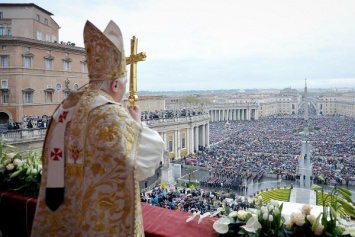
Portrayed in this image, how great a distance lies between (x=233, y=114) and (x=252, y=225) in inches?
3577

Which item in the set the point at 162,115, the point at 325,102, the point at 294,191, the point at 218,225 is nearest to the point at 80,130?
the point at 218,225

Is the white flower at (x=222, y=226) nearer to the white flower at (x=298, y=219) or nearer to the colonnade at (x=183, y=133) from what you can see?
the white flower at (x=298, y=219)

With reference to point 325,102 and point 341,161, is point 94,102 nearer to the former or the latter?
point 341,161

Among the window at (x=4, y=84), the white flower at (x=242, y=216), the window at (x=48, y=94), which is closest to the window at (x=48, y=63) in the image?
the window at (x=48, y=94)

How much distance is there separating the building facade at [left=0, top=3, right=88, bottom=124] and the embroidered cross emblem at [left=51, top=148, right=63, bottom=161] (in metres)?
19.6

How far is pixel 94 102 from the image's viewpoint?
99.3 inches

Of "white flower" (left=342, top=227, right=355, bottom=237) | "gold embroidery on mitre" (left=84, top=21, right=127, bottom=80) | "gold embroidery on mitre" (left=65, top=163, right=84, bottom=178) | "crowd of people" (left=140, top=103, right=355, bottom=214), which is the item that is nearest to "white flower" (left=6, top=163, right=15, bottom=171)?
"gold embroidery on mitre" (left=65, top=163, right=84, bottom=178)

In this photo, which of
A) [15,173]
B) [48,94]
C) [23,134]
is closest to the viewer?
[15,173]

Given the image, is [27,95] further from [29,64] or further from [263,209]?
[263,209]

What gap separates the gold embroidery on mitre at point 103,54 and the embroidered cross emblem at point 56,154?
1.99 ft

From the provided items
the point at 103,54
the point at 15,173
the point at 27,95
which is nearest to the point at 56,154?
the point at 103,54

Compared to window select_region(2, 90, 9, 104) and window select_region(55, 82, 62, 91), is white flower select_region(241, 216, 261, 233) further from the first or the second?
window select_region(55, 82, 62, 91)

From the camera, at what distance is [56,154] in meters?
2.61

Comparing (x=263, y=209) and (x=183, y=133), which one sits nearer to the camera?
(x=263, y=209)
